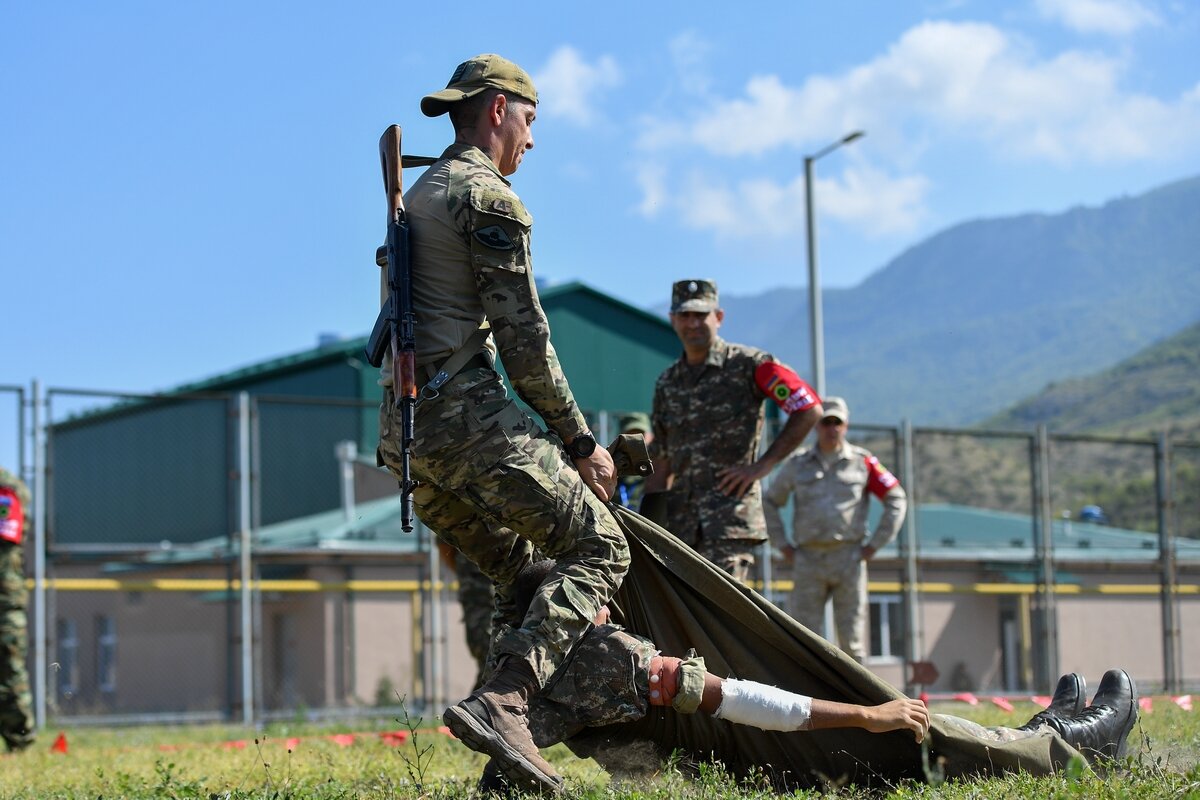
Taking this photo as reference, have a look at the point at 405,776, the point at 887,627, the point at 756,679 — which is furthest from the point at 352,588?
the point at 756,679

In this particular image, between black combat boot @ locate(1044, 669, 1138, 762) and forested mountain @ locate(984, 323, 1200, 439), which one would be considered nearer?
black combat boot @ locate(1044, 669, 1138, 762)

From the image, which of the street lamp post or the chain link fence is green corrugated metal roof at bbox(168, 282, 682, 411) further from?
A: the street lamp post

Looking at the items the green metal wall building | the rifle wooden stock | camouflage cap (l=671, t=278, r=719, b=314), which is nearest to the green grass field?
the rifle wooden stock

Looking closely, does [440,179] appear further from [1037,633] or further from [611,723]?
[1037,633]

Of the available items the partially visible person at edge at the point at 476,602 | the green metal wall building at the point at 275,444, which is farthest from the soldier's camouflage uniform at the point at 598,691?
the green metal wall building at the point at 275,444

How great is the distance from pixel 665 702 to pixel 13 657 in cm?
584

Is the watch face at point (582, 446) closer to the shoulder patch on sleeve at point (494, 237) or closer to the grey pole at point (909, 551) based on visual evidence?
the shoulder patch on sleeve at point (494, 237)

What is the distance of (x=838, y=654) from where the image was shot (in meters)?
5.11

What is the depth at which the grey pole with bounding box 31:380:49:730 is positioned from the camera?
12828 mm

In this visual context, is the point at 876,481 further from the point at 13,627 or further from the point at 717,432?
the point at 13,627

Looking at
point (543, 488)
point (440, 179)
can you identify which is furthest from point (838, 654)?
point (440, 179)

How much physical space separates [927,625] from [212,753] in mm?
12042

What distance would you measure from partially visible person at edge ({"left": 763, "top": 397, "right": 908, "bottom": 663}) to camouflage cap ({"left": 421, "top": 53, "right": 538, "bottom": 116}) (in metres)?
6.20

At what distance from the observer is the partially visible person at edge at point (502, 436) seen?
4883mm
